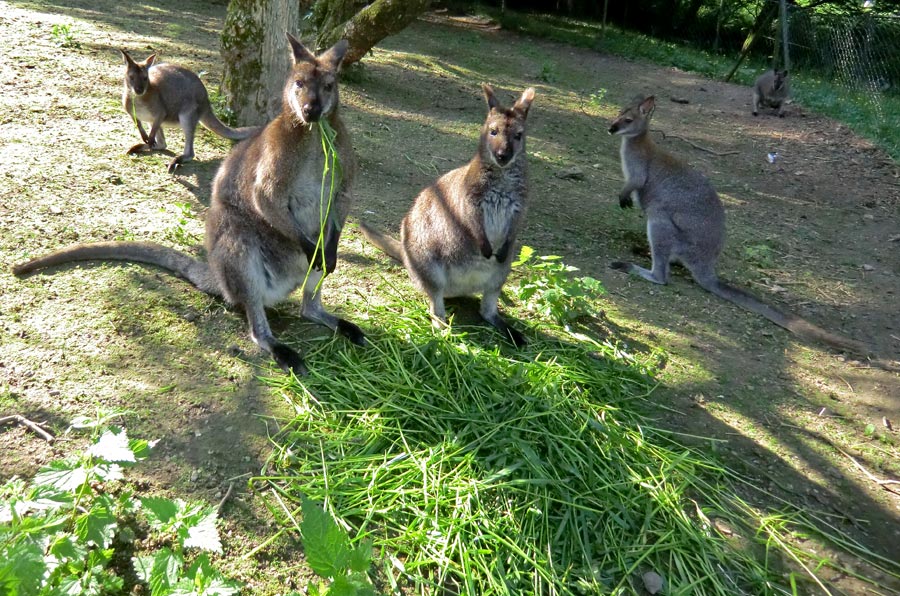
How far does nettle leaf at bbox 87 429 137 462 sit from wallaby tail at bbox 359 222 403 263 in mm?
2237

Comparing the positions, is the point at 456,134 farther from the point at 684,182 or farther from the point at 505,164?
the point at 505,164

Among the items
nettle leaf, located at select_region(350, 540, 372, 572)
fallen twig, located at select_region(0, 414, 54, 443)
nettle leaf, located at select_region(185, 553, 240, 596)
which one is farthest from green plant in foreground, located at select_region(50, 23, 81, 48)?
nettle leaf, located at select_region(350, 540, 372, 572)

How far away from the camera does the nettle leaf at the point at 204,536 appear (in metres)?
2.03

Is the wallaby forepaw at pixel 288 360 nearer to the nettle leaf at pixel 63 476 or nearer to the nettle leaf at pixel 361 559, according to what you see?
the nettle leaf at pixel 63 476

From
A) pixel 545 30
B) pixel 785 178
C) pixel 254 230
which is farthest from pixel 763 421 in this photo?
pixel 545 30

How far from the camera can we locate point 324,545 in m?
1.99

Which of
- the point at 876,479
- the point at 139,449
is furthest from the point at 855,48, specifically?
the point at 139,449

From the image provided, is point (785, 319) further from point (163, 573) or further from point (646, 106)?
point (163, 573)

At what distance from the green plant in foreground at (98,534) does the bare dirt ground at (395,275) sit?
0.78ft

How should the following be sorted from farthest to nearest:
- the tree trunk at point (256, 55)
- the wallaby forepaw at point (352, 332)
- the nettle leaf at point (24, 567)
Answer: the tree trunk at point (256, 55) → the wallaby forepaw at point (352, 332) → the nettle leaf at point (24, 567)

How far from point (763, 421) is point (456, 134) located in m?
4.60

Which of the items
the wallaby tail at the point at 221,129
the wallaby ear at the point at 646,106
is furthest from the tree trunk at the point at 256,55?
the wallaby ear at the point at 646,106

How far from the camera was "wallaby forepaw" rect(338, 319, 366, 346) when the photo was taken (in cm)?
334

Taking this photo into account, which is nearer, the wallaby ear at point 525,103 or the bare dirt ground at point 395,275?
the bare dirt ground at point 395,275
